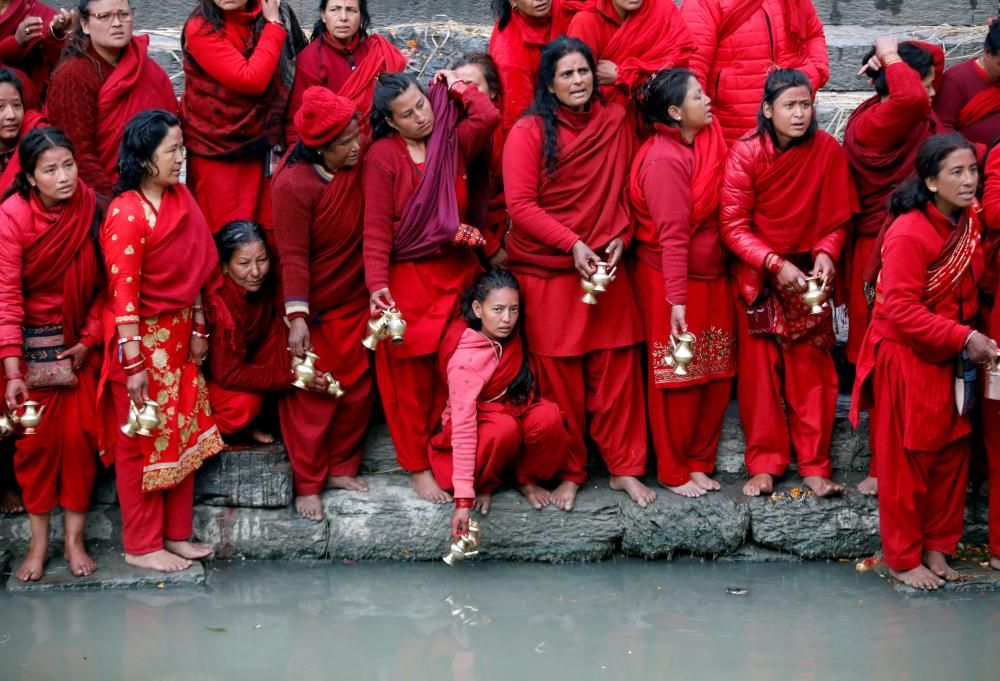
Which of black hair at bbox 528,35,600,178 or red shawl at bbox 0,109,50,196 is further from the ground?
black hair at bbox 528,35,600,178

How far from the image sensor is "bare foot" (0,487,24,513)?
551 centimetres

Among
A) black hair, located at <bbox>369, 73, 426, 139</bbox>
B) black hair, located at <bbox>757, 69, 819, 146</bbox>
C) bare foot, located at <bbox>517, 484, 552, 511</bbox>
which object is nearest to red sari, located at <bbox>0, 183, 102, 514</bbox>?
black hair, located at <bbox>369, 73, 426, 139</bbox>

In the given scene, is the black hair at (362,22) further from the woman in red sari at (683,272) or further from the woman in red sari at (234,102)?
the woman in red sari at (683,272)

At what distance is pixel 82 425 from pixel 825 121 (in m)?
4.13

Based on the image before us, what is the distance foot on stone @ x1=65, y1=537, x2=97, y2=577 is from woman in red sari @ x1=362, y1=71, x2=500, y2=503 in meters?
1.35

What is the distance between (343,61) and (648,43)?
135 centimetres

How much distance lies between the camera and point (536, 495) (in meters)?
5.57

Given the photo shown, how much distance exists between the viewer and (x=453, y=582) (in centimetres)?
532

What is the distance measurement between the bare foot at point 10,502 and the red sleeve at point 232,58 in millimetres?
1976

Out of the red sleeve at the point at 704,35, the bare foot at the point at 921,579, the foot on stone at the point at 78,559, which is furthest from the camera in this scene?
the red sleeve at the point at 704,35

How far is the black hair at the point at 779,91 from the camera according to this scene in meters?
5.29

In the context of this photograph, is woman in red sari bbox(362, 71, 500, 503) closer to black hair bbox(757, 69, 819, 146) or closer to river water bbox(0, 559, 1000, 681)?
river water bbox(0, 559, 1000, 681)

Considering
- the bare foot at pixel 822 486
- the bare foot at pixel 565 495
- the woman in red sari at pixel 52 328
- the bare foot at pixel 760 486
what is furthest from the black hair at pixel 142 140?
the bare foot at pixel 822 486

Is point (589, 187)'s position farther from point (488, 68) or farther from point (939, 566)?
point (939, 566)
